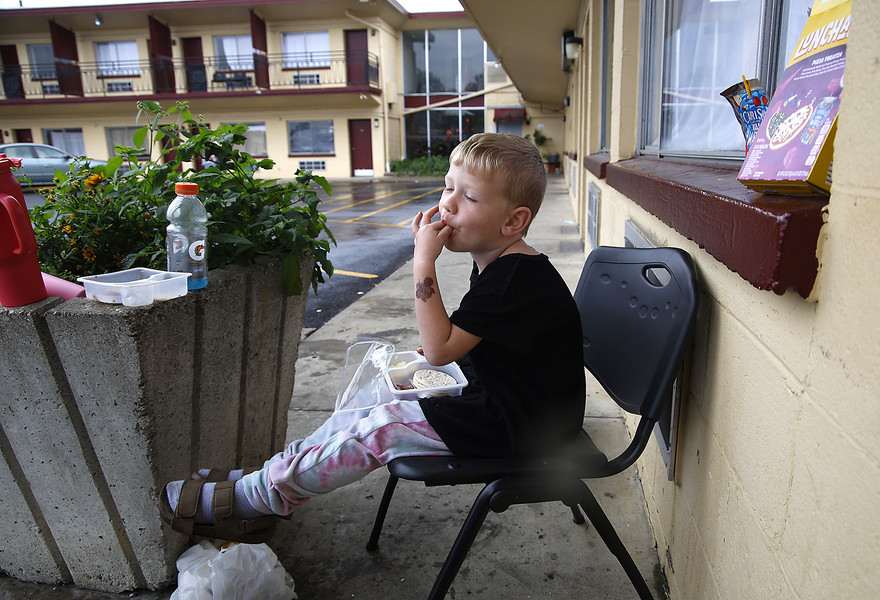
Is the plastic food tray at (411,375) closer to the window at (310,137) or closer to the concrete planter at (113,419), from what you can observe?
the concrete planter at (113,419)

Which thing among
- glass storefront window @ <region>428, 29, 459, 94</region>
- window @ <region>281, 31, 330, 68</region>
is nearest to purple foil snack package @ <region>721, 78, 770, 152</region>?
window @ <region>281, 31, 330, 68</region>

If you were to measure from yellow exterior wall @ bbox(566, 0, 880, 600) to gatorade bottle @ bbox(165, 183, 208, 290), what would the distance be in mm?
1340

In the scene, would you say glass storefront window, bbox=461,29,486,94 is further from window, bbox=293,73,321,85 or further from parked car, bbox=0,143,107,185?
parked car, bbox=0,143,107,185

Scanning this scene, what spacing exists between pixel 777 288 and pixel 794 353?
0.15 meters

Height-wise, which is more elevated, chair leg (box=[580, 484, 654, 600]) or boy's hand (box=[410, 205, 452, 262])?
boy's hand (box=[410, 205, 452, 262])

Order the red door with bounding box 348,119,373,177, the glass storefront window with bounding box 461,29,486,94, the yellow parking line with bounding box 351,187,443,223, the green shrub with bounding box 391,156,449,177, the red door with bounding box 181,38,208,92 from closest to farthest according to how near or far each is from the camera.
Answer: the yellow parking line with bounding box 351,187,443,223
the red door with bounding box 181,38,208,92
the green shrub with bounding box 391,156,449,177
the red door with bounding box 348,119,373,177
the glass storefront window with bounding box 461,29,486,94

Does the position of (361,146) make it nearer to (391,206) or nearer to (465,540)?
(391,206)

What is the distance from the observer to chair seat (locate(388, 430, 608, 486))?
145 cm

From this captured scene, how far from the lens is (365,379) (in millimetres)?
2094

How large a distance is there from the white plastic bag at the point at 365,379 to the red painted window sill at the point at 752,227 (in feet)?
3.19

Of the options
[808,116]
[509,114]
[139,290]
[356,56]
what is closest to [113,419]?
[139,290]

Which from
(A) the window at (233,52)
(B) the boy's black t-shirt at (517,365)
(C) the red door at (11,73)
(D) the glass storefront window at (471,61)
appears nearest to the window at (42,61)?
(C) the red door at (11,73)

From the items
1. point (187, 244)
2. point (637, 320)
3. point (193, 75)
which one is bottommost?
point (637, 320)

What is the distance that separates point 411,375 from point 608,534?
2.41 feet
